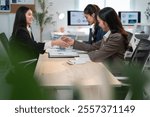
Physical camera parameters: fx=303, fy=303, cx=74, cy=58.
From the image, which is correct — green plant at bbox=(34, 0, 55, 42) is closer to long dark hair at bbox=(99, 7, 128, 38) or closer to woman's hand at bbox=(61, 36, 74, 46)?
woman's hand at bbox=(61, 36, 74, 46)

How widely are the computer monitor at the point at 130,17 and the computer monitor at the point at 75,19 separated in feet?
1.96

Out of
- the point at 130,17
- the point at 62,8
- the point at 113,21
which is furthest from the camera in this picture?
the point at 62,8

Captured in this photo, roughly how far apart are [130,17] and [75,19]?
0.87 meters

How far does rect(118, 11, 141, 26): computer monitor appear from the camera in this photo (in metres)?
4.73

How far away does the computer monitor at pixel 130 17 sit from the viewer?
→ 4.73 metres

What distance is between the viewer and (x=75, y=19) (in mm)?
4621

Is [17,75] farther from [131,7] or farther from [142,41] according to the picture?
[131,7]

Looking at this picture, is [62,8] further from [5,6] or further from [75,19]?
[5,6]

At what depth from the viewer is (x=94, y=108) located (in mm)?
380

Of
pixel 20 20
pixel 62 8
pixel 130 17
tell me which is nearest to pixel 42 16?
pixel 62 8

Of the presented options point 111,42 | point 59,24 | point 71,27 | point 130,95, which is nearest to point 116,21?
point 111,42

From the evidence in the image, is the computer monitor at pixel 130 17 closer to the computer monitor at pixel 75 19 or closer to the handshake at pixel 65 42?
the computer monitor at pixel 75 19

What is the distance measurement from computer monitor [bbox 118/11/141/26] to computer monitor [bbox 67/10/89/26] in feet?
1.96

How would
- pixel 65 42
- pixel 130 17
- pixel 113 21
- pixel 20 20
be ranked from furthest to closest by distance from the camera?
pixel 130 17 → pixel 20 20 → pixel 65 42 → pixel 113 21
